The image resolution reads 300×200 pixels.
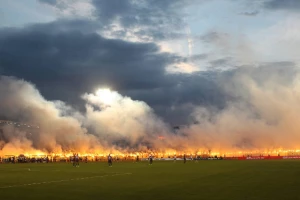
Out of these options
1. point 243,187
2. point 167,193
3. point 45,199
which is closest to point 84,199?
point 45,199

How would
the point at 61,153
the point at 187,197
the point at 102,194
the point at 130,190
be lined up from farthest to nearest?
1. the point at 61,153
2. the point at 130,190
3. the point at 102,194
4. the point at 187,197

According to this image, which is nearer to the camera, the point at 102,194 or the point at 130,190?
the point at 102,194

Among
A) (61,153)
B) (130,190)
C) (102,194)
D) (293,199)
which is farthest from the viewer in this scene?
(61,153)

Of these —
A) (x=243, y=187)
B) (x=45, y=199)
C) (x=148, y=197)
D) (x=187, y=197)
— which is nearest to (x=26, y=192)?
(x=45, y=199)

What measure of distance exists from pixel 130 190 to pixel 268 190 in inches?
312

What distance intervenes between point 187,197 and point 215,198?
1444 mm

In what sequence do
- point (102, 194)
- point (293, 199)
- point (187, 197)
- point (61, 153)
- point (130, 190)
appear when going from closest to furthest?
1. point (293, 199)
2. point (187, 197)
3. point (102, 194)
4. point (130, 190)
5. point (61, 153)

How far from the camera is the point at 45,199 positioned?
2030cm

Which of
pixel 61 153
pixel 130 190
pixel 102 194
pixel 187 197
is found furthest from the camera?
pixel 61 153

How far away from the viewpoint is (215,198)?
784 inches

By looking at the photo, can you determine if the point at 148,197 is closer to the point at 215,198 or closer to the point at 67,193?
the point at 215,198

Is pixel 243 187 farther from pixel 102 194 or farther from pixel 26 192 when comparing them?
pixel 26 192

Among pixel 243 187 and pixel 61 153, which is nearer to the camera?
pixel 243 187

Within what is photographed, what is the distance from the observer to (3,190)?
80.8 feet
